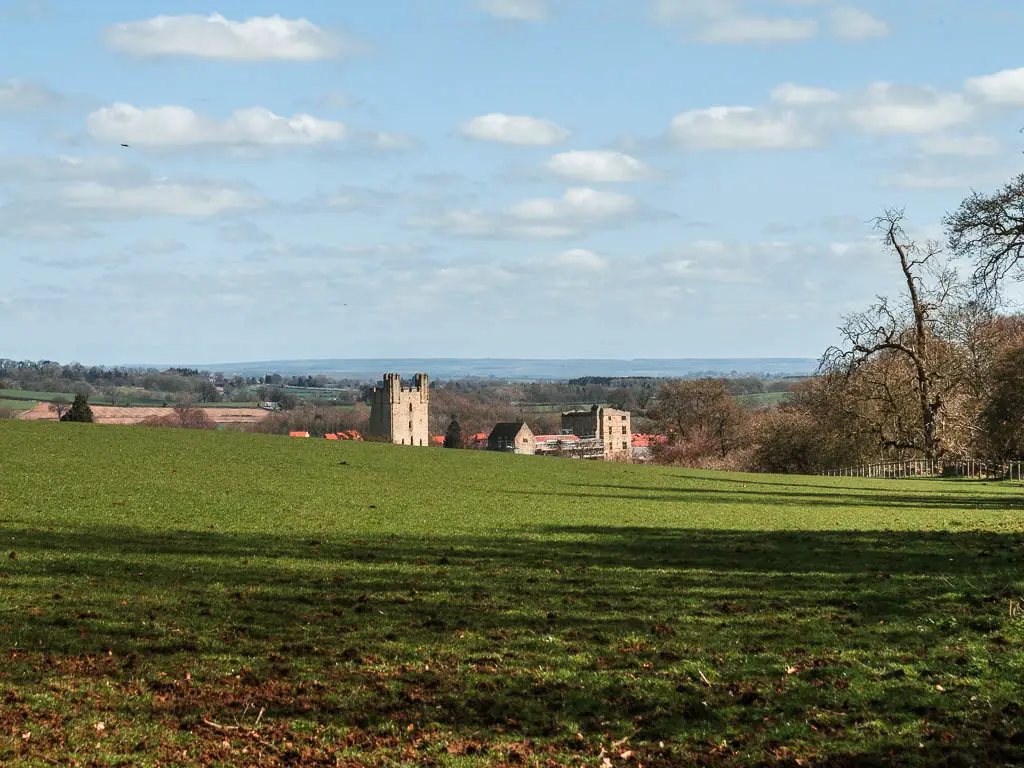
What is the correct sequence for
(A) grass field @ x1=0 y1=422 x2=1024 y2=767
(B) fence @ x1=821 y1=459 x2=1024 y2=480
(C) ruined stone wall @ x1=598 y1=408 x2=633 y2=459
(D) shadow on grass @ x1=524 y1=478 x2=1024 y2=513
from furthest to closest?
(C) ruined stone wall @ x1=598 y1=408 x2=633 y2=459 → (B) fence @ x1=821 y1=459 x2=1024 y2=480 → (D) shadow on grass @ x1=524 y1=478 x2=1024 y2=513 → (A) grass field @ x1=0 y1=422 x2=1024 y2=767

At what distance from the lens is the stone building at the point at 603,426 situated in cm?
16412

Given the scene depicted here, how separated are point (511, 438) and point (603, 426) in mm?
26969

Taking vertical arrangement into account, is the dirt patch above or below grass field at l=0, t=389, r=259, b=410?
below

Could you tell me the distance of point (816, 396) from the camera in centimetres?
7325

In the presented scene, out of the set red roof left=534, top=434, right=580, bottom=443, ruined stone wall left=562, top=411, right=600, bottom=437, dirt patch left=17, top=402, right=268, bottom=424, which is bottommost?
red roof left=534, top=434, right=580, bottom=443

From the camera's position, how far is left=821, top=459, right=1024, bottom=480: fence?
55344 millimetres

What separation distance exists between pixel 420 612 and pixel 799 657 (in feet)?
15.1

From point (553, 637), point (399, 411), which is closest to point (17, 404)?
point (399, 411)

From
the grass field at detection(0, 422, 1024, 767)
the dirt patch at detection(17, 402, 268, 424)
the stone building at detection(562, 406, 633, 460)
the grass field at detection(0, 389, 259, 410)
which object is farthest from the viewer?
the stone building at detection(562, 406, 633, 460)

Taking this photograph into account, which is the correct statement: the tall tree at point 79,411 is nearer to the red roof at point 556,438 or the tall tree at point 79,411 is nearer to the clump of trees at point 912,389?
the clump of trees at point 912,389

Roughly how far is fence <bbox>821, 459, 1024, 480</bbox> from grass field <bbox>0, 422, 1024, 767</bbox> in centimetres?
3398

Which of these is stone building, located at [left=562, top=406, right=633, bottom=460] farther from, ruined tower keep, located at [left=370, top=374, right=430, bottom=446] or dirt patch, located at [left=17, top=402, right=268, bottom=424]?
dirt patch, located at [left=17, top=402, right=268, bottom=424]

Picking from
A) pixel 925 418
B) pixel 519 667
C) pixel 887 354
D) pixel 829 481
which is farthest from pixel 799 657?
pixel 887 354

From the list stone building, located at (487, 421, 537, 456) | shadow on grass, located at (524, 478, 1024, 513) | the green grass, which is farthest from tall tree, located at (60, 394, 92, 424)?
stone building, located at (487, 421, 537, 456)
